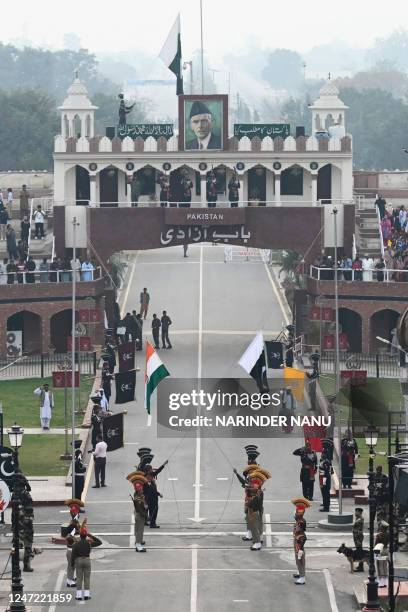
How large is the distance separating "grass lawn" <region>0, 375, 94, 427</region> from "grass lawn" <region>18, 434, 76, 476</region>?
7.48 feet

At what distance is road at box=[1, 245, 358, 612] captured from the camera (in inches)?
1697

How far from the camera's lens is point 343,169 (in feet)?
286

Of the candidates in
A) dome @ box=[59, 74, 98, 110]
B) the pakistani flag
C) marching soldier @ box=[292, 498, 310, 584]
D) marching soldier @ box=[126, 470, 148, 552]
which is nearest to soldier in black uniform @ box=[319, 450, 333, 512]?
marching soldier @ box=[126, 470, 148, 552]

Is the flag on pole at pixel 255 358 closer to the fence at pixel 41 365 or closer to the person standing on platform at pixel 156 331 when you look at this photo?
the fence at pixel 41 365

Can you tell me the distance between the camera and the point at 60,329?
81812mm

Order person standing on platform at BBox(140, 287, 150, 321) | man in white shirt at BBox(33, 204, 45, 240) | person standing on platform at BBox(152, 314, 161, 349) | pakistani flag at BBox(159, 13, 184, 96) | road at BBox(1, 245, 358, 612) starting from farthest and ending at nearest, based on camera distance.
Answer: pakistani flag at BBox(159, 13, 184, 96) → man in white shirt at BBox(33, 204, 45, 240) → person standing on platform at BBox(140, 287, 150, 321) → person standing on platform at BBox(152, 314, 161, 349) → road at BBox(1, 245, 358, 612)

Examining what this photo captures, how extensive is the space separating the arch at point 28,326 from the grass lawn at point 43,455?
17987mm

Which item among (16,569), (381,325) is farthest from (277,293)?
(16,569)

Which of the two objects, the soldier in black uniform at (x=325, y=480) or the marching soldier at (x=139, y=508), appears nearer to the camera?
the marching soldier at (x=139, y=508)

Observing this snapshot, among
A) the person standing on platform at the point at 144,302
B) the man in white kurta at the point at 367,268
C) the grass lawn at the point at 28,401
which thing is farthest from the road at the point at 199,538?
the person standing on platform at the point at 144,302

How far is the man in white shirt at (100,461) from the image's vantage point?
54.9 metres

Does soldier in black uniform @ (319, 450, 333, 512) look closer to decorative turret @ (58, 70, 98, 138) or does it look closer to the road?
the road

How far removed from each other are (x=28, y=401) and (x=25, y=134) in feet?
296

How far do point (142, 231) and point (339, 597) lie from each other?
43699 mm
